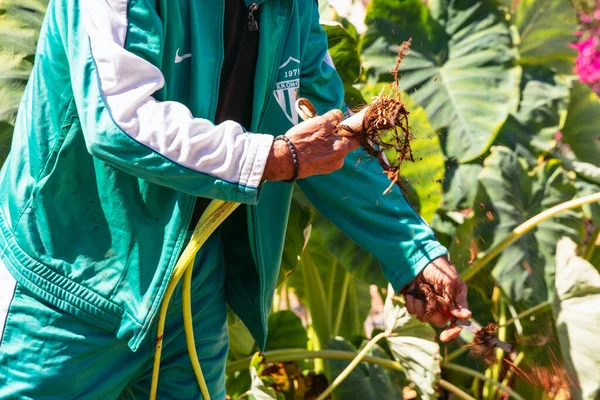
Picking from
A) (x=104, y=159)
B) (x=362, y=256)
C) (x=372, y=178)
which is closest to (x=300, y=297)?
(x=362, y=256)

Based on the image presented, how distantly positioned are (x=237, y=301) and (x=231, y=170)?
1.80 feet

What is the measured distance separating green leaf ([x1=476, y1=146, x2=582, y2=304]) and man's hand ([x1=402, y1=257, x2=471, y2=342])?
1258 mm

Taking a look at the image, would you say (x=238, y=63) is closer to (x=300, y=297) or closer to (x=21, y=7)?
(x=21, y=7)

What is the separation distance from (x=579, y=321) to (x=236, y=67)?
143cm

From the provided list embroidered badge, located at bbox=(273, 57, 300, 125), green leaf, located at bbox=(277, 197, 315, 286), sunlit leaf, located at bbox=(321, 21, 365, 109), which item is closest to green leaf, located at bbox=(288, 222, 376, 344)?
green leaf, located at bbox=(277, 197, 315, 286)

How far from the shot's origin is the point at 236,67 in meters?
1.63

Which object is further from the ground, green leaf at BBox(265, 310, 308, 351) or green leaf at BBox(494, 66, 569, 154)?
green leaf at BBox(494, 66, 569, 154)

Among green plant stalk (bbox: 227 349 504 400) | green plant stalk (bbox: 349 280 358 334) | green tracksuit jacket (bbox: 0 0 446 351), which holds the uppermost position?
green tracksuit jacket (bbox: 0 0 446 351)

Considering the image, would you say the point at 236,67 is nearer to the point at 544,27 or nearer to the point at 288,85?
the point at 288,85

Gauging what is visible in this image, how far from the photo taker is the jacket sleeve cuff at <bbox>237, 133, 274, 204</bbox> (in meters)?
1.35

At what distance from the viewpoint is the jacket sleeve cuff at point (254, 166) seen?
1349 millimetres

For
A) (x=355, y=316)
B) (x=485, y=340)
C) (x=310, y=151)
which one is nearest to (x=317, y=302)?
(x=355, y=316)

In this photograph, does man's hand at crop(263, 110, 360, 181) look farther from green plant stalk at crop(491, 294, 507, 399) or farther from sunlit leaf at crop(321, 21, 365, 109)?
green plant stalk at crop(491, 294, 507, 399)

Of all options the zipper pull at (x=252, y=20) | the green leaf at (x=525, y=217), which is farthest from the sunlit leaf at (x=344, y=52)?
the zipper pull at (x=252, y=20)
